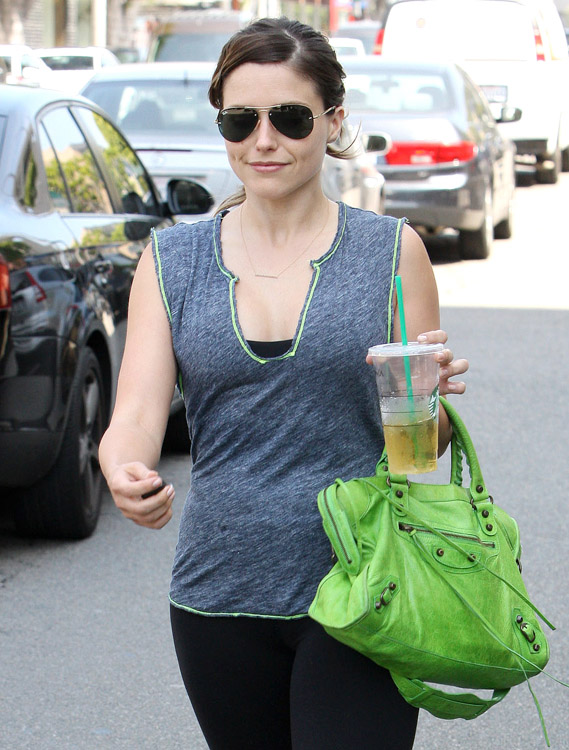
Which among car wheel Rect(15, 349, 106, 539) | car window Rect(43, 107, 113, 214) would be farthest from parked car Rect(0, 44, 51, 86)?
car wheel Rect(15, 349, 106, 539)

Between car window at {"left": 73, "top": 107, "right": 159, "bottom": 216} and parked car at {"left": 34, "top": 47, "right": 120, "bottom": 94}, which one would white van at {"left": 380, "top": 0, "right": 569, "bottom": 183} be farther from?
car window at {"left": 73, "top": 107, "right": 159, "bottom": 216}

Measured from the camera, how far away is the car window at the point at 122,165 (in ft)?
21.0

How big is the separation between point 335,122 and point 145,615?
2608 mm

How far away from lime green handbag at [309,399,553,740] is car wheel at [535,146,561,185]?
60.5 ft

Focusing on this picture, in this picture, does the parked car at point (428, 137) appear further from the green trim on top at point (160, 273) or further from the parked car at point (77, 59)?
the parked car at point (77, 59)

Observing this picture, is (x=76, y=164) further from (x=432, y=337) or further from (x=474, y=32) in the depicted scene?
(x=474, y=32)

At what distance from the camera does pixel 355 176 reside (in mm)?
10703

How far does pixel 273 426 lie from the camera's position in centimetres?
225

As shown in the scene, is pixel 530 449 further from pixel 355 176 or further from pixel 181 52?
pixel 181 52

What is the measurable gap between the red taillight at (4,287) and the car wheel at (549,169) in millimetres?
16191

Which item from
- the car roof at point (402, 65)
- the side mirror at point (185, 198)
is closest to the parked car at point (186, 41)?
the car roof at point (402, 65)

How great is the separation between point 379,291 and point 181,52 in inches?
827

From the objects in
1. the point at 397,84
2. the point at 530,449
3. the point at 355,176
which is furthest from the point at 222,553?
the point at 397,84

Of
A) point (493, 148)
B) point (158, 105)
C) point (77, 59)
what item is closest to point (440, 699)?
point (158, 105)
